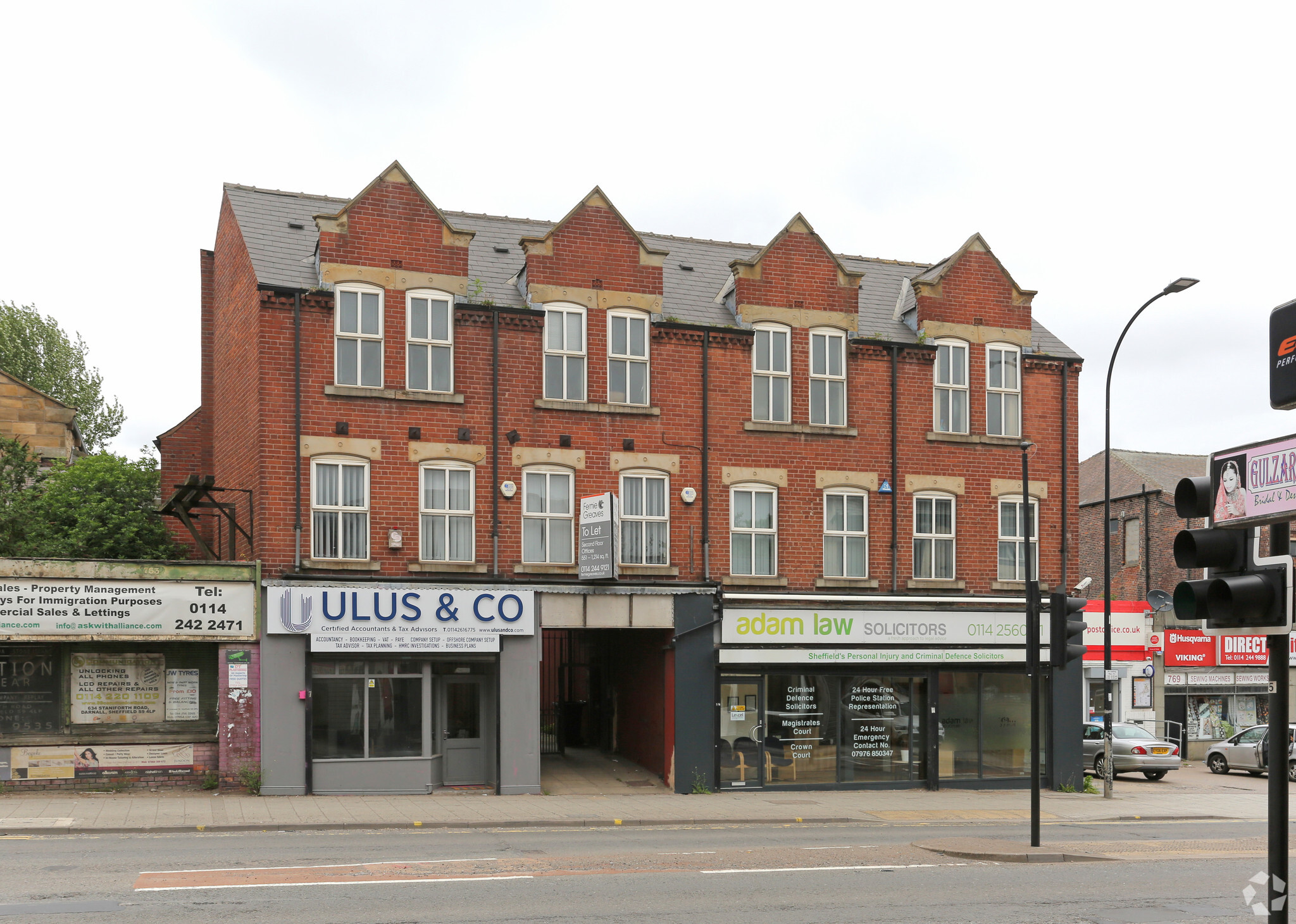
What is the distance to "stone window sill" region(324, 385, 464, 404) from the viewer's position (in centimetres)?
2277

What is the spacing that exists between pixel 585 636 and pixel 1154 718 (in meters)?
19.4

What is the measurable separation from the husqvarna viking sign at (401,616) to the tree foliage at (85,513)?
20.0 feet

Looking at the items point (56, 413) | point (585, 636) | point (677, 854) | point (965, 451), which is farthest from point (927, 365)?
point (56, 413)

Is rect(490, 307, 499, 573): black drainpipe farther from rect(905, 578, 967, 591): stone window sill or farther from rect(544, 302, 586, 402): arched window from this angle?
rect(905, 578, 967, 591): stone window sill

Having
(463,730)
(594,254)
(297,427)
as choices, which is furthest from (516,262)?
(463,730)

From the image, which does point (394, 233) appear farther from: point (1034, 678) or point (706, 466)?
point (1034, 678)

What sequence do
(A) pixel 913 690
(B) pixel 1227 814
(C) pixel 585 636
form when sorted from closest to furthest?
1. (B) pixel 1227 814
2. (A) pixel 913 690
3. (C) pixel 585 636

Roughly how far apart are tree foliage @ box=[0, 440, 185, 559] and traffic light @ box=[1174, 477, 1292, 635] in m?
23.5

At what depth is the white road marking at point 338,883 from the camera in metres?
12.2

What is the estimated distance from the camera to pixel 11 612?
20688 mm

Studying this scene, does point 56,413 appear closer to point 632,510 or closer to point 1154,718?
point 632,510

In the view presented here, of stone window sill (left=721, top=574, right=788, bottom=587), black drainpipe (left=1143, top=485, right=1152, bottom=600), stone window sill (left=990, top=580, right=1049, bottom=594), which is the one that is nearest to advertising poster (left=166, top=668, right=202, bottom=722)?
stone window sill (left=721, top=574, right=788, bottom=587)

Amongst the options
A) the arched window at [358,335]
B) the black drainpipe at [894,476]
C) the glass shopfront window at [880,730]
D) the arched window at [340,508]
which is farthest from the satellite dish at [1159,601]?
the arched window at [358,335]

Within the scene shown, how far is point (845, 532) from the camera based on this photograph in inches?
1026
